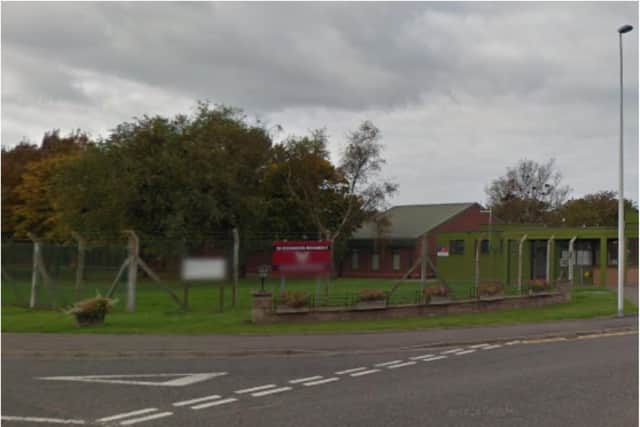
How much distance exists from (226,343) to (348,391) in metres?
5.49

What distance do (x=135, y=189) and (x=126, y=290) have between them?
21201 mm

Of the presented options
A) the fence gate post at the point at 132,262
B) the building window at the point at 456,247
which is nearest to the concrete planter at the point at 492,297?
the fence gate post at the point at 132,262

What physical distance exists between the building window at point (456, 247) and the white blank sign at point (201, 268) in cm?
3255

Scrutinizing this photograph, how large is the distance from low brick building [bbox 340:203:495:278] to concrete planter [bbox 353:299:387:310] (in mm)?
35223

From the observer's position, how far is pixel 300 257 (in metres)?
20.4

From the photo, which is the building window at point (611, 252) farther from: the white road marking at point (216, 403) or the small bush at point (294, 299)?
the white road marking at point (216, 403)

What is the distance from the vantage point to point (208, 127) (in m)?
46.9

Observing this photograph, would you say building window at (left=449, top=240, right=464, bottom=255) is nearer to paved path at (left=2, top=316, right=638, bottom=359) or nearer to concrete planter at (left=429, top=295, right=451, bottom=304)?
concrete planter at (left=429, top=295, right=451, bottom=304)

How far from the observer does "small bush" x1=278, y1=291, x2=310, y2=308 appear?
1881cm

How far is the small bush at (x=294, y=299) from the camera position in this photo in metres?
18.8

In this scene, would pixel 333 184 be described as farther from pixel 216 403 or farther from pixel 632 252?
pixel 216 403

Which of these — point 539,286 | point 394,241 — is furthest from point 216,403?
point 394,241

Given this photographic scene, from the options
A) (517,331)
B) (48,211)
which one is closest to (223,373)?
(517,331)

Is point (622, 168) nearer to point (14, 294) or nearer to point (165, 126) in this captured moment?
point (14, 294)
